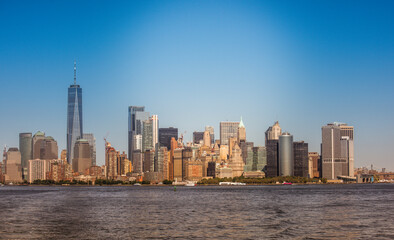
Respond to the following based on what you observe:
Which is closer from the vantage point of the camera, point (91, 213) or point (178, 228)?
point (178, 228)

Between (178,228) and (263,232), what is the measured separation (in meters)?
11.5

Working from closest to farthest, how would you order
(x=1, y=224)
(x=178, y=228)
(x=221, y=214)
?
(x=178, y=228), (x=1, y=224), (x=221, y=214)

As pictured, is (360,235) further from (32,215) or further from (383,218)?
(32,215)

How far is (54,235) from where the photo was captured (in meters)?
66.6

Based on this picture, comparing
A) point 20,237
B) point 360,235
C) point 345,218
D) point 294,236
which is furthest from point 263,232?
point 20,237

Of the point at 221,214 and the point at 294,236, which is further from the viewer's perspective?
the point at 221,214

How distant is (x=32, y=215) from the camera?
95.4 m

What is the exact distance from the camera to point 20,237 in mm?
64250

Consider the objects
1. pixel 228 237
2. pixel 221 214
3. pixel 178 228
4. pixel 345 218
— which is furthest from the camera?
pixel 221 214

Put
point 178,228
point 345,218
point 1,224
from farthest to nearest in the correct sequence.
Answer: point 345,218, point 1,224, point 178,228

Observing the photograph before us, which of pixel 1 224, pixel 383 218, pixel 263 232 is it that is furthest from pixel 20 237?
pixel 383 218

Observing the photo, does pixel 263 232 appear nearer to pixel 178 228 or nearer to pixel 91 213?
pixel 178 228

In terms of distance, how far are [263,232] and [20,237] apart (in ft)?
91.7

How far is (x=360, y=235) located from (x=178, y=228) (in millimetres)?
22398
